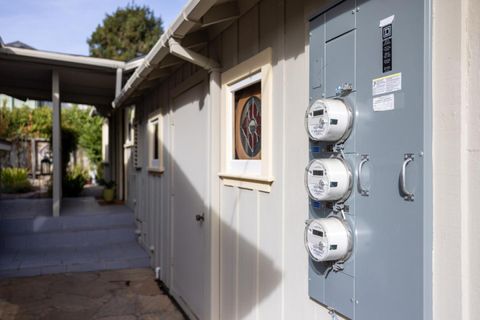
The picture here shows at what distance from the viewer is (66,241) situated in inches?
264

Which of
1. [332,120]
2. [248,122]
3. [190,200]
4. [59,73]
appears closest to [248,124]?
[248,122]

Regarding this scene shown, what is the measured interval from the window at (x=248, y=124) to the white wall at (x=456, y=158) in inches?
45.0

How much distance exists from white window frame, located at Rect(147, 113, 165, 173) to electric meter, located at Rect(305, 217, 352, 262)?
3.60 metres

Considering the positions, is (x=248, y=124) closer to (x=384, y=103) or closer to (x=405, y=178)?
(x=384, y=103)

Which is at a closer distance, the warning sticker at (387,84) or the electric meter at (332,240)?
the warning sticker at (387,84)

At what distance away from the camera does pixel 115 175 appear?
36.1 ft

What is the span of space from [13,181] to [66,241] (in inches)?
216

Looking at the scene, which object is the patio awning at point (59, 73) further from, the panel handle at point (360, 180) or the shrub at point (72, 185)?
the panel handle at point (360, 180)

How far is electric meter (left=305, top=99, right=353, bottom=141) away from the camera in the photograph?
1.56m

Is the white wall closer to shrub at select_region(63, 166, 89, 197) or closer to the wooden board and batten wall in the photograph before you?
the wooden board and batten wall

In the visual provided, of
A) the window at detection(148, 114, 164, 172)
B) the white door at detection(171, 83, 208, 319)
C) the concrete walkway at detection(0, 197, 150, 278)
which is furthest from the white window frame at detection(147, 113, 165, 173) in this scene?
the concrete walkway at detection(0, 197, 150, 278)

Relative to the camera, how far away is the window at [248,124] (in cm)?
237

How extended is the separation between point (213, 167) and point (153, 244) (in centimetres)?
298

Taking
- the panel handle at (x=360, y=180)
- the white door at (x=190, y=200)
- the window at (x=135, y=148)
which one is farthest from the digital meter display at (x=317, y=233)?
the window at (x=135, y=148)
